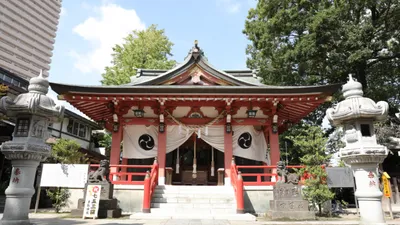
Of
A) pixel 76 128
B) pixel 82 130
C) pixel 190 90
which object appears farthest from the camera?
pixel 82 130

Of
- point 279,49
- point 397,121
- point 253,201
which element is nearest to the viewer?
point 253,201

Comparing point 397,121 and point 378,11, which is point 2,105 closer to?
point 397,121

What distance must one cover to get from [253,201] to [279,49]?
12.7 metres

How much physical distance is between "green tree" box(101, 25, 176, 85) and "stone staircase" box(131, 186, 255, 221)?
13.7 m

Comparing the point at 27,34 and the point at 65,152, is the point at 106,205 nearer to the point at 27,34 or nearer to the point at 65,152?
the point at 65,152

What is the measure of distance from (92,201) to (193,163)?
6235mm

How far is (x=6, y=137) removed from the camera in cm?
1700

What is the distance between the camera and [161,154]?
41.4ft

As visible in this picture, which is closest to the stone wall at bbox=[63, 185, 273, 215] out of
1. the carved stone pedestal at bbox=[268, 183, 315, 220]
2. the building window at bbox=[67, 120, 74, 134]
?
the carved stone pedestal at bbox=[268, 183, 315, 220]

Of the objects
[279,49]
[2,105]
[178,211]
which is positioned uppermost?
[279,49]

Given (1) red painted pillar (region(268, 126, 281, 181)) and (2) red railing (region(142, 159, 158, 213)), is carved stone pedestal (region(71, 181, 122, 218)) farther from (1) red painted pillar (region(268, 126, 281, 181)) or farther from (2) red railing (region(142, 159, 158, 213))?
(1) red painted pillar (region(268, 126, 281, 181))

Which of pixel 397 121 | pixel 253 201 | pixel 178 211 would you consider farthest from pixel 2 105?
pixel 397 121

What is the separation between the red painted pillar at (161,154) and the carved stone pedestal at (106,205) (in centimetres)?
232

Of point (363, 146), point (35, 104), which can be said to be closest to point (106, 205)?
point (35, 104)
